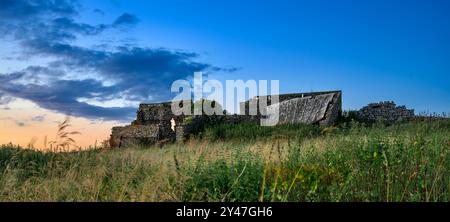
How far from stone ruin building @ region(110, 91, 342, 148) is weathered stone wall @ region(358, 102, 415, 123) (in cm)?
168

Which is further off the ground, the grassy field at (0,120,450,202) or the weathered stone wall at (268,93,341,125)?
the weathered stone wall at (268,93,341,125)

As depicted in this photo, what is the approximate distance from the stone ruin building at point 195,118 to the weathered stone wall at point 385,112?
5.50 ft

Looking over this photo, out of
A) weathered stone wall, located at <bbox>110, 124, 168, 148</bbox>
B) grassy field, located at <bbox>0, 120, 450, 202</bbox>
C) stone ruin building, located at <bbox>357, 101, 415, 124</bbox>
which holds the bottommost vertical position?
grassy field, located at <bbox>0, 120, 450, 202</bbox>

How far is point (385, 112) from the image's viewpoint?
28453mm

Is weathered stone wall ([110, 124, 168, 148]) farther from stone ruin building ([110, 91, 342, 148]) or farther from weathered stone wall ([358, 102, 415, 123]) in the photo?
weathered stone wall ([358, 102, 415, 123])

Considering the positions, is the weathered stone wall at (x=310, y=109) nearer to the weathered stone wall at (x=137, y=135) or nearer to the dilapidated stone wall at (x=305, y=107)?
the dilapidated stone wall at (x=305, y=107)

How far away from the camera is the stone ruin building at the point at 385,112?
28147 millimetres

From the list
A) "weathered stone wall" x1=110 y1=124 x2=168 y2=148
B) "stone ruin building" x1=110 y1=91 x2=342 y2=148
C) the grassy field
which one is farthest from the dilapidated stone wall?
the grassy field

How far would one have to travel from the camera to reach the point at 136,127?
90.0 ft

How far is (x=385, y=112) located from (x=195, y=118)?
34.3 feet

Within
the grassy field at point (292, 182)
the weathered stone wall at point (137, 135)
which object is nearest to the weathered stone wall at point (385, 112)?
the weathered stone wall at point (137, 135)

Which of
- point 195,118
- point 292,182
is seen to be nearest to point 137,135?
point 195,118

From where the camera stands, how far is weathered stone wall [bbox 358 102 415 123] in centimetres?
2816

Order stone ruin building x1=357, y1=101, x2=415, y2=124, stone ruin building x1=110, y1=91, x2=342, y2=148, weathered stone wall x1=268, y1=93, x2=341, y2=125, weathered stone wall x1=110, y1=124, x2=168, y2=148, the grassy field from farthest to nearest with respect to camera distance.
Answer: stone ruin building x1=357, y1=101, x2=415, y2=124 < weathered stone wall x1=268, y1=93, x2=341, y2=125 < stone ruin building x1=110, y1=91, x2=342, y2=148 < weathered stone wall x1=110, y1=124, x2=168, y2=148 < the grassy field
